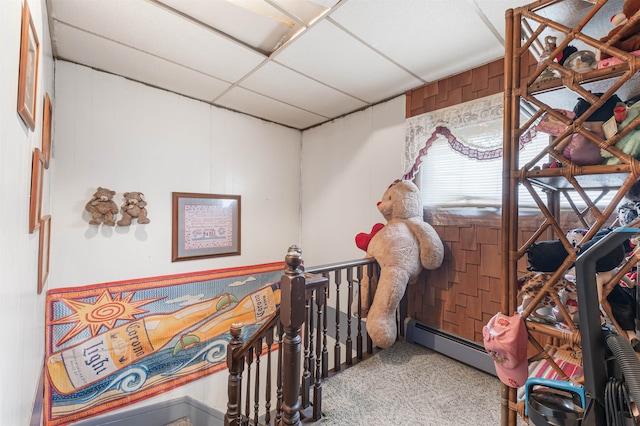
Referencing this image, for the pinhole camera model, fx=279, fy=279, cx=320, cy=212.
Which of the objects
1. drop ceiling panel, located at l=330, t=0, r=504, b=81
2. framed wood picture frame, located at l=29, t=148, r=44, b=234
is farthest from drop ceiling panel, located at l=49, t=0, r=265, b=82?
framed wood picture frame, located at l=29, t=148, r=44, b=234

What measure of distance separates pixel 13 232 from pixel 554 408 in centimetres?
153

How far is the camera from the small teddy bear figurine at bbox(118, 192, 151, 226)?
2389 millimetres

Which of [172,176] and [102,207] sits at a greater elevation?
[172,176]

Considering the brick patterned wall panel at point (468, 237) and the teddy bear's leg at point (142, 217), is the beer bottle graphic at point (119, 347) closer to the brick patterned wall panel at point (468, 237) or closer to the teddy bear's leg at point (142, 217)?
the teddy bear's leg at point (142, 217)

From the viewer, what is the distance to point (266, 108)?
118 inches

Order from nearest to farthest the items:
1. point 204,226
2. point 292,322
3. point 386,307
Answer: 1. point 292,322
2. point 386,307
3. point 204,226

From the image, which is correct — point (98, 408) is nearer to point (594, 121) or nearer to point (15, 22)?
point (15, 22)

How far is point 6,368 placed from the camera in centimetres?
84

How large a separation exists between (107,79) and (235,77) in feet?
3.48

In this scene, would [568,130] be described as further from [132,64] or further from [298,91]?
[132,64]

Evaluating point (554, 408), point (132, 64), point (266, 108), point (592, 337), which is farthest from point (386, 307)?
point (132, 64)

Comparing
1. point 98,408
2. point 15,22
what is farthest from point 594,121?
point 98,408

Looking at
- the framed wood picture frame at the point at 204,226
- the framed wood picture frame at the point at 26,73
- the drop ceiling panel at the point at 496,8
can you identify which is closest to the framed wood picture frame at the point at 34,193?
the framed wood picture frame at the point at 26,73

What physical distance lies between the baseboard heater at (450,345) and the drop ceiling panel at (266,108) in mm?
2375
